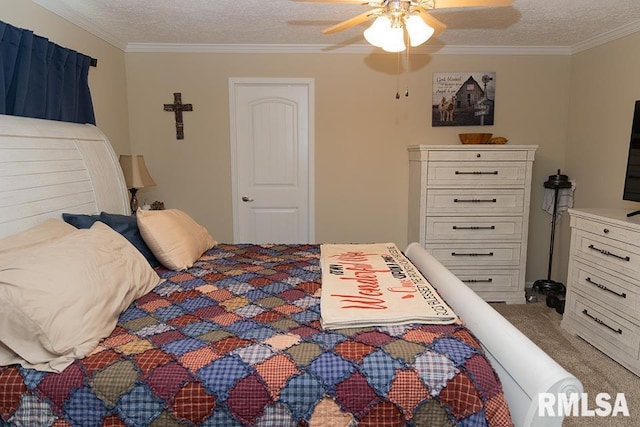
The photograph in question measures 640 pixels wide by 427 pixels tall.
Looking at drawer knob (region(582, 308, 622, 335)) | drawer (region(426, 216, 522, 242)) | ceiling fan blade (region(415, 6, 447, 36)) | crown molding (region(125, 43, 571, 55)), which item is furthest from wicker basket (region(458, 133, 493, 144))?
ceiling fan blade (region(415, 6, 447, 36))

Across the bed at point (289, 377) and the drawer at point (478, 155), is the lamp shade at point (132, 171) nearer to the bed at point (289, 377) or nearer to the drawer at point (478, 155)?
the bed at point (289, 377)

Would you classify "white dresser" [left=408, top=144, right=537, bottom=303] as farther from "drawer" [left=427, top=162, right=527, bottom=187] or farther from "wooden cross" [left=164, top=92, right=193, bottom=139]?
"wooden cross" [left=164, top=92, right=193, bottom=139]

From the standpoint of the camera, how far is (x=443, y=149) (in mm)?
3615

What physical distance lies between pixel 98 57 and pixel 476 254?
11.5 ft

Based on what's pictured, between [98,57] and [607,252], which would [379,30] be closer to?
[607,252]

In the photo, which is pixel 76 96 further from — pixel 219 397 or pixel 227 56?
pixel 219 397

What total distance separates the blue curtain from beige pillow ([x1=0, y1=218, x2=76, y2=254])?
2.11ft

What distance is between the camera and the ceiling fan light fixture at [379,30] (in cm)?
203

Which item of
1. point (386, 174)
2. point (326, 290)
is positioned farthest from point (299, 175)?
point (326, 290)

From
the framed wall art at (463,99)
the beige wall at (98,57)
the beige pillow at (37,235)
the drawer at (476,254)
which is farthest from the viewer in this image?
the framed wall art at (463,99)

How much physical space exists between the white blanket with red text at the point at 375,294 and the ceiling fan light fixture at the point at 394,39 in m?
1.14

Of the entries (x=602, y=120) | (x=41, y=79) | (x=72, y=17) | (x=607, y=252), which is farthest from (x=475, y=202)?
(x=72, y=17)

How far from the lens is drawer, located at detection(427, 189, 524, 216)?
3.69m

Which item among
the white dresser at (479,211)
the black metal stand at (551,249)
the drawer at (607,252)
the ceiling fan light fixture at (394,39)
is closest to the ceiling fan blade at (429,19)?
the ceiling fan light fixture at (394,39)
